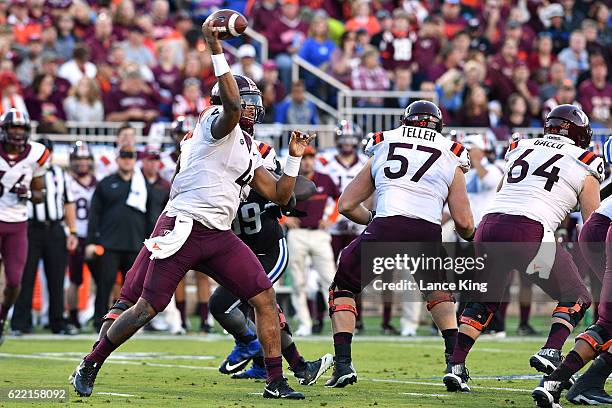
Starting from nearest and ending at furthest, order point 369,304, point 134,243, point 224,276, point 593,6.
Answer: point 224,276 < point 134,243 < point 369,304 < point 593,6

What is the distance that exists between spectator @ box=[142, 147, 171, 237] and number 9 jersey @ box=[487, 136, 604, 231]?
7.05m

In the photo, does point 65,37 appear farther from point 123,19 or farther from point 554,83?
point 554,83

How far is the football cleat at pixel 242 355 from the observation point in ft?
32.6

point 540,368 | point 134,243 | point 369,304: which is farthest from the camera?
point 369,304

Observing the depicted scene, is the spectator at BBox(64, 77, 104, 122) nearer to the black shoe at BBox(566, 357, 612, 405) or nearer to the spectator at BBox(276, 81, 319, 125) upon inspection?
the spectator at BBox(276, 81, 319, 125)

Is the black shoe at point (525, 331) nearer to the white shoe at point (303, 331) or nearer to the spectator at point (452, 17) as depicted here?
the white shoe at point (303, 331)

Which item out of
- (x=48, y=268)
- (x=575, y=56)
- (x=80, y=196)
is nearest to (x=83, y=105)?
(x=80, y=196)

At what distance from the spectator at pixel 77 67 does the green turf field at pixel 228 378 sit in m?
4.81

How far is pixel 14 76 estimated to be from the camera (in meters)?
17.0

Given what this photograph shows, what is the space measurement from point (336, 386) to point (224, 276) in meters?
1.46

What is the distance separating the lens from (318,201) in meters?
15.4

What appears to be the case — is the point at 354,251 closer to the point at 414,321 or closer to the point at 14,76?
the point at 414,321

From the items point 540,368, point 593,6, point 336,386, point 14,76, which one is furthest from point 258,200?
point 593,6

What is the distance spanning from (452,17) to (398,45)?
2.57m
